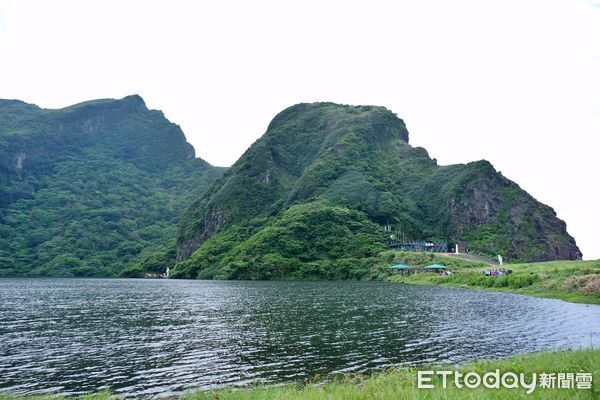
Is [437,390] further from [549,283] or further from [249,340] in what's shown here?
[549,283]

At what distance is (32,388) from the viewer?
23.9 m

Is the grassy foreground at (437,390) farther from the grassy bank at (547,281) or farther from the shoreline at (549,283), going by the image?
the grassy bank at (547,281)

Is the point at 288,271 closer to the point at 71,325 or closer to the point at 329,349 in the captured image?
the point at 71,325

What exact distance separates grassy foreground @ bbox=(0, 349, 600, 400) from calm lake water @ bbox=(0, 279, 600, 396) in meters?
5.28

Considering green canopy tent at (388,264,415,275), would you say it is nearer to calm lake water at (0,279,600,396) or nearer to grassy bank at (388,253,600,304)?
grassy bank at (388,253,600,304)

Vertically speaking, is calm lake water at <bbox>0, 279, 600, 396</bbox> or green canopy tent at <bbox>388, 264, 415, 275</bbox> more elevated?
green canopy tent at <bbox>388, 264, 415, 275</bbox>

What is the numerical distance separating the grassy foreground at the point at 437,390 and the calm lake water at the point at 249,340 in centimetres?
528

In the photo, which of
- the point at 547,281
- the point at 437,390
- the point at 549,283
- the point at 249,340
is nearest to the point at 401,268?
the point at 547,281

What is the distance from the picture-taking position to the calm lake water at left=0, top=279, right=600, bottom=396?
26.8 metres

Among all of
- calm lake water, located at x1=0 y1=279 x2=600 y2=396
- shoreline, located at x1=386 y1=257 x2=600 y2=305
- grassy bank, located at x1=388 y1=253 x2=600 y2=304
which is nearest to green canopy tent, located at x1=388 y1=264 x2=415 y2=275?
grassy bank, located at x1=388 y1=253 x2=600 y2=304

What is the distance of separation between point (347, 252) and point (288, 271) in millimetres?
30260

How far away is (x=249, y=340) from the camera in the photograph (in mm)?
38062

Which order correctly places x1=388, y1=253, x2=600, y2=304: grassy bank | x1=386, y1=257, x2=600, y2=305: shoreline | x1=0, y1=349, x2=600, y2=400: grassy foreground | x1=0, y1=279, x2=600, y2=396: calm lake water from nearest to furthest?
x1=0, y1=349, x2=600, y2=400: grassy foreground, x1=0, y1=279, x2=600, y2=396: calm lake water, x1=386, y1=257, x2=600, y2=305: shoreline, x1=388, y1=253, x2=600, y2=304: grassy bank

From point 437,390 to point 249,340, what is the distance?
24655mm
